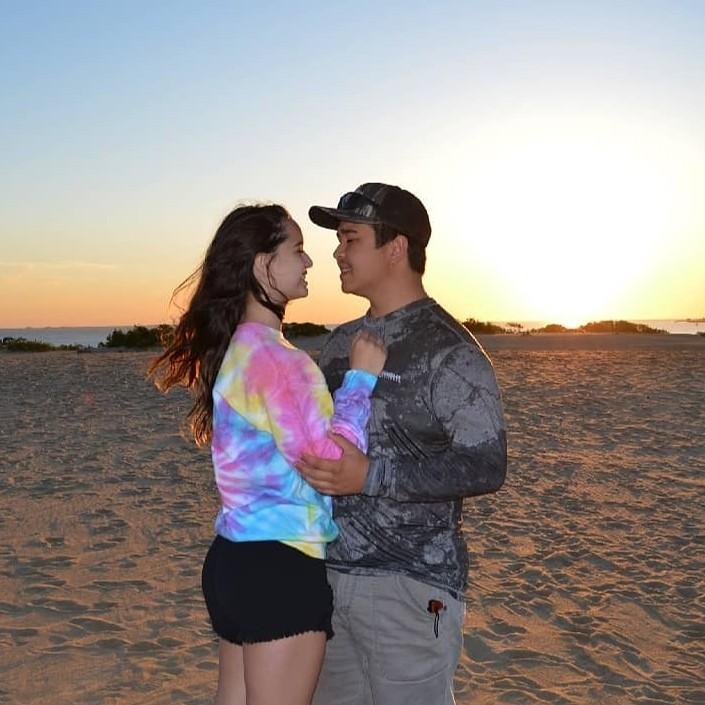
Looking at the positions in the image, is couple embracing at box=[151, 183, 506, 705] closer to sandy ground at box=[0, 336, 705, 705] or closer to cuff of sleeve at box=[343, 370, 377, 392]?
cuff of sleeve at box=[343, 370, 377, 392]

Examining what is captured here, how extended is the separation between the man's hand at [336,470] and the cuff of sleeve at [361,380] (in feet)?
0.67

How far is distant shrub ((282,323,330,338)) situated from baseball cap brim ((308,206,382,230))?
2871 centimetres

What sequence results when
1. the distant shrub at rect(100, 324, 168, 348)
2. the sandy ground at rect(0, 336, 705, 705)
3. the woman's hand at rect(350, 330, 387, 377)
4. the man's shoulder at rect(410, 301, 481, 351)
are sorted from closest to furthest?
1. the woman's hand at rect(350, 330, 387, 377)
2. the man's shoulder at rect(410, 301, 481, 351)
3. the sandy ground at rect(0, 336, 705, 705)
4. the distant shrub at rect(100, 324, 168, 348)

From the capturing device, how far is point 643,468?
1134 cm

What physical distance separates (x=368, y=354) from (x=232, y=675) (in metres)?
1.08

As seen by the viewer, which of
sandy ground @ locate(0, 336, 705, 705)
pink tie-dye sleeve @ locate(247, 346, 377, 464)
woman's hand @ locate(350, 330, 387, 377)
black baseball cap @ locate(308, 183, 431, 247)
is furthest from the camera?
sandy ground @ locate(0, 336, 705, 705)

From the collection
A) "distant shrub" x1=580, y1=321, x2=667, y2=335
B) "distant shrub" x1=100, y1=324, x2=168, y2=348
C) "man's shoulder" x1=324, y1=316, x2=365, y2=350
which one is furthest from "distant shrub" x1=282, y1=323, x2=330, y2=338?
"man's shoulder" x1=324, y1=316, x2=365, y2=350

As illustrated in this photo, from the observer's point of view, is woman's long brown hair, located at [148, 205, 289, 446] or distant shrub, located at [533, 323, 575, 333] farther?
distant shrub, located at [533, 323, 575, 333]

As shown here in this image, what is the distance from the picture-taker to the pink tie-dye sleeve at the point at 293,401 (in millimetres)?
2566

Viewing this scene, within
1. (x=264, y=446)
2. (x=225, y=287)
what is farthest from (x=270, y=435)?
(x=225, y=287)

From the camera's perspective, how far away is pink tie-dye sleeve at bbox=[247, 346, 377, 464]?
101 inches

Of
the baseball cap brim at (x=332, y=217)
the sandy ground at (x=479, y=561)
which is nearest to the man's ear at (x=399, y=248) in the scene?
the baseball cap brim at (x=332, y=217)

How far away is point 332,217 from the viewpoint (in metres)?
3.36

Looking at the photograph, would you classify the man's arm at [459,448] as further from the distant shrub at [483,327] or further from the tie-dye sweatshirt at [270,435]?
the distant shrub at [483,327]
